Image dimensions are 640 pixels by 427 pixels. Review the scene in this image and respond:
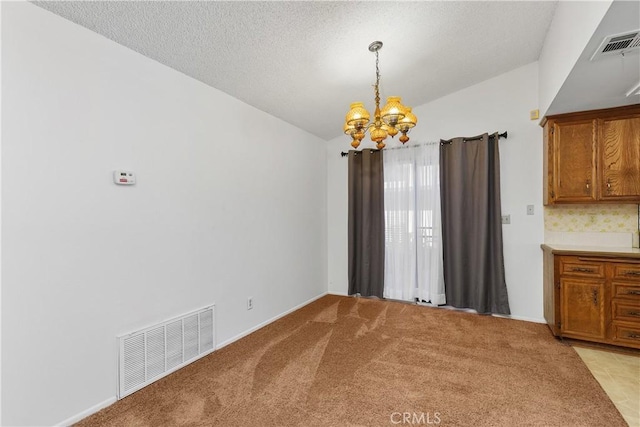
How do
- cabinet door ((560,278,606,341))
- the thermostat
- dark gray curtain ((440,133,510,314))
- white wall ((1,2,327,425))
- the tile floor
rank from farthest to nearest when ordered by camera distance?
dark gray curtain ((440,133,510,314)), cabinet door ((560,278,606,341)), the thermostat, the tile floor, white wall ((1,2,327,425))

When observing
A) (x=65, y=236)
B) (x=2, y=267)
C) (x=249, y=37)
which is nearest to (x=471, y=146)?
(x=249, y=37)

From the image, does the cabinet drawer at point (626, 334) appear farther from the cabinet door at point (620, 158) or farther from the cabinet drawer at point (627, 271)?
the cabinet door at point (620, 158)

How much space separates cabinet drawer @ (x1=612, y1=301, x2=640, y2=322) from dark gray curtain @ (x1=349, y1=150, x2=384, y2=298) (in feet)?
8.02

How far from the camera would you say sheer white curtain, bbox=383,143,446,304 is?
395cm

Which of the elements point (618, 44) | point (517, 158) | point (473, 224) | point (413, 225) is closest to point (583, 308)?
point (473, 224)

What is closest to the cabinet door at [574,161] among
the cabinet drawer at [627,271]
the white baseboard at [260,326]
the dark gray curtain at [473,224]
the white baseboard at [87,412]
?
the dark gray curtain at [473,224]

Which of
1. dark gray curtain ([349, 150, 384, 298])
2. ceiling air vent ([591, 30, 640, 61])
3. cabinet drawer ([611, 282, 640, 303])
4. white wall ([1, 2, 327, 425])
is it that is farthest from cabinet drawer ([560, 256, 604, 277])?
white wall ([1, 2, 327, 425])

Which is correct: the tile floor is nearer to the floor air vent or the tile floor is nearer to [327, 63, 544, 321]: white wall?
[327, 63, 544, 321]: white wall

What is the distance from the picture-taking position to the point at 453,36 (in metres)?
2.66

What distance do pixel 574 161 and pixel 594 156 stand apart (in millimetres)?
161

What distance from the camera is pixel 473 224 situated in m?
3.69

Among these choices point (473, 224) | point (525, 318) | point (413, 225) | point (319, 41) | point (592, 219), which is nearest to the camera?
point (319, 41)

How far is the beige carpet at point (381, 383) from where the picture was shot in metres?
1.83

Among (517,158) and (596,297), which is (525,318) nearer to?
(596,297)
